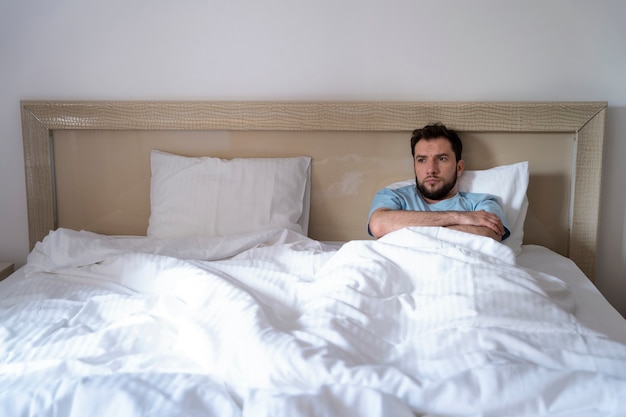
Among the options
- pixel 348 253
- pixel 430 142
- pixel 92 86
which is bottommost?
pixel 348 253

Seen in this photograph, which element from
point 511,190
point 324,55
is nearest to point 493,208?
point 511,190

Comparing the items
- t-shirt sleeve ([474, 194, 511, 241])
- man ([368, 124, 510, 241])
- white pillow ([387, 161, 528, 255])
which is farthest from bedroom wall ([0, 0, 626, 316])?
t-shirt sleeve ([474, 194, 511, 241])

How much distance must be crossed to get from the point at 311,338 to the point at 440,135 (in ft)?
4.36

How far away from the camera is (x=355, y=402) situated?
1.03 metres

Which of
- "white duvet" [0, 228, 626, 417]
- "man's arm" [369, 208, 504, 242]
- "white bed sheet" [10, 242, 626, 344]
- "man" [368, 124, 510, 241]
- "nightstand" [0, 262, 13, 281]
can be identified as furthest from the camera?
"nightstand" [0, 262, 13, 281]

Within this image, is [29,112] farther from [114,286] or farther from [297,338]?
[297,338]

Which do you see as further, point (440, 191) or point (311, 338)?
point (440, 191)

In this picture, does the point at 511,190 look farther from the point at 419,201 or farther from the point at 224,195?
the point at 224,195

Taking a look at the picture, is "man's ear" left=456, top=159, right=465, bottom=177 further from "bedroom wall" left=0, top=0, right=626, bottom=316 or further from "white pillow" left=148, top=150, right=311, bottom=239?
"white pillow" left=148, top=150, right=311, bottom=239

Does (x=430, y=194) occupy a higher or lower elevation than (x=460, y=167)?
lower

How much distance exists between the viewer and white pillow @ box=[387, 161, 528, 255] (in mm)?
2273

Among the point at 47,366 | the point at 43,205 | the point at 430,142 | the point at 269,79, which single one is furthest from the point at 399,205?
the point at 43,205

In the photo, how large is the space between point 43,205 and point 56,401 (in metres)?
1.72

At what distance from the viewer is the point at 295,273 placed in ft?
6.13
